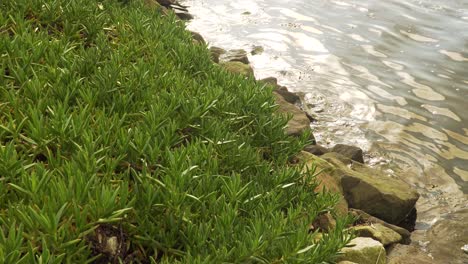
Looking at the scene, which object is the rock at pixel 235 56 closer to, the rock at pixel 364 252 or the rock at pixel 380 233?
the rock at pixel 380 233

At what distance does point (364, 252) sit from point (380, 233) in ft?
4.63

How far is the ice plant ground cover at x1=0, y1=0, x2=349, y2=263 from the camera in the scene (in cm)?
258

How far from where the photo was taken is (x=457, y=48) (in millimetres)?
13398

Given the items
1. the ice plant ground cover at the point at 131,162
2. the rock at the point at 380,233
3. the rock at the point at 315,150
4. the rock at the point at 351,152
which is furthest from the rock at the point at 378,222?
the rock at the point at 351,152

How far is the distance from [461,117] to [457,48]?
4.51 metres

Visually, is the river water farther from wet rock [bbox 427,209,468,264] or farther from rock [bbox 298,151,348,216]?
rock [bbox 298,151,348,216]

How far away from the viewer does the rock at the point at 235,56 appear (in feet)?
34.9

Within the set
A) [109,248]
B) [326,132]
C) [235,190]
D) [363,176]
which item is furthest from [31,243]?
[326,132]

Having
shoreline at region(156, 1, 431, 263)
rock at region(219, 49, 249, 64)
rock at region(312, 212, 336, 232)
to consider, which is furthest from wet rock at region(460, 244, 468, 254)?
rock at region(219, 49, 249, 64)

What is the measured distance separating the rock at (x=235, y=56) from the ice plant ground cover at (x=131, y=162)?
555 cm

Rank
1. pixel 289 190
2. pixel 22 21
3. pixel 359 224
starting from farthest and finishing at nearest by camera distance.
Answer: pixel 359 224, pixel 22 21, pixel 289 190

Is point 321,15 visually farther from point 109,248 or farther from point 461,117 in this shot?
point 109,248

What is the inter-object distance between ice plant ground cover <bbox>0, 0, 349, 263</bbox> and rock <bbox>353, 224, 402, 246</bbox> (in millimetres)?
1266

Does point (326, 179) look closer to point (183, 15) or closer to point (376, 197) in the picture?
point (376, 197)
